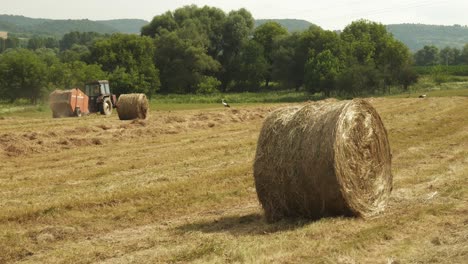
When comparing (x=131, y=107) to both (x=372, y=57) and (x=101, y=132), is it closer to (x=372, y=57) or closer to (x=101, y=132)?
(x=101, y=132)

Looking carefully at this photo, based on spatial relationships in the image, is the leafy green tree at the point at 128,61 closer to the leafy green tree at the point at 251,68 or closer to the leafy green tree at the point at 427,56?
the leafy green tree at the point at 251,68

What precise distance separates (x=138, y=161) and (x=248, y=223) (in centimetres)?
668

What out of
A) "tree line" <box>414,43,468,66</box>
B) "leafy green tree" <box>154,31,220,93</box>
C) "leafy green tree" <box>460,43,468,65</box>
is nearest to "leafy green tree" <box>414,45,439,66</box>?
"tree line" <box>414,43,468,66</box>

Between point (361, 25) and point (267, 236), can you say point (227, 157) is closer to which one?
point (267, 236)

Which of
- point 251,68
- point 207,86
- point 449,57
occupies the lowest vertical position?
point 207,86

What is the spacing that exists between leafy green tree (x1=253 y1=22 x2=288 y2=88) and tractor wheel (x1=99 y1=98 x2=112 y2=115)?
47.4 meters

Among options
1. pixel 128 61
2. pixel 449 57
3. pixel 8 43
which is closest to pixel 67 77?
pixel 128 61

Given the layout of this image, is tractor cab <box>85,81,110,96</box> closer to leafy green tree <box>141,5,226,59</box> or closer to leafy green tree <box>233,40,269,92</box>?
leafy green tree <box>141,5,226,59</box>

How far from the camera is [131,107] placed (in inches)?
1054

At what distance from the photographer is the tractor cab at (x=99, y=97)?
105 feet

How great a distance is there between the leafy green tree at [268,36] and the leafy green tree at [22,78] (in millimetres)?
32066

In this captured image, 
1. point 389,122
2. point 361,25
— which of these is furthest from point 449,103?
point 361,25

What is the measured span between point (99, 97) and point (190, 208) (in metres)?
23.0

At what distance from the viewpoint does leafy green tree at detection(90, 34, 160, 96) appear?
203 ft
